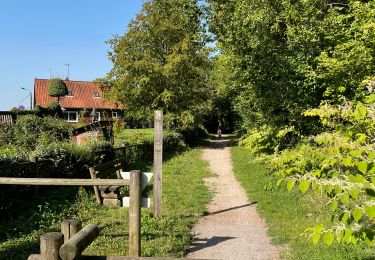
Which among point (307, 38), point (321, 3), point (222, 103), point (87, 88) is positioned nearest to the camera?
point (307, 38)

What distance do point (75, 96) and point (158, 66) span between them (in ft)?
95.9

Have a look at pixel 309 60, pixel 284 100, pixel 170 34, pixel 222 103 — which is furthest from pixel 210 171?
pixel 222 103

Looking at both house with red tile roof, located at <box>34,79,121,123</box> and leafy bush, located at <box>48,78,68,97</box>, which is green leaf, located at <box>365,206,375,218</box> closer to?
house with red tile roof, located at <box>34,79,121,123</box>

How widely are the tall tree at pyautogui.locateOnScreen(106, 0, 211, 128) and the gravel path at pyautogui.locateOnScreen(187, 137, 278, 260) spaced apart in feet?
57.1

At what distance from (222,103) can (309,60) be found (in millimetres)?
37803

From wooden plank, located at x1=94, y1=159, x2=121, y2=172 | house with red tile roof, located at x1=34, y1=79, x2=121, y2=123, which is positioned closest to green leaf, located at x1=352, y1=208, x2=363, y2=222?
wooden plank, located at x1=94, y1=159, x2=121, y2=172

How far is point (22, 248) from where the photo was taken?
6.41 meters

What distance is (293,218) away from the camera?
8539mm

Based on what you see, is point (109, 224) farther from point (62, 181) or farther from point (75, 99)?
point (75, 99)

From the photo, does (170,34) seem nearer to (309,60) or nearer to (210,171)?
(210,171)

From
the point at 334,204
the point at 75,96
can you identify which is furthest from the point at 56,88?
the point at 334,204

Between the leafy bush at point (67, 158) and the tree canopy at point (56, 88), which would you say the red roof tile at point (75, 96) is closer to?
the tree canopy at point (56, 88)

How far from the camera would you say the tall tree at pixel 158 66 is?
93.7ft

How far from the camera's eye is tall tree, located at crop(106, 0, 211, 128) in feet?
93.7
